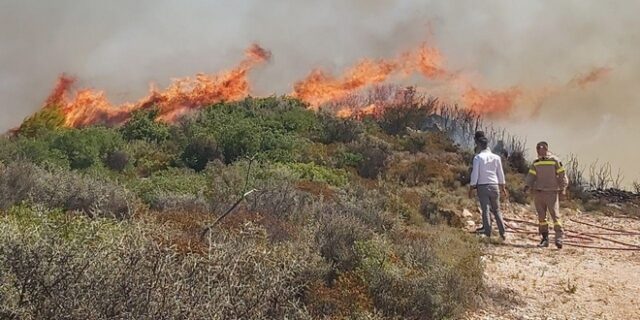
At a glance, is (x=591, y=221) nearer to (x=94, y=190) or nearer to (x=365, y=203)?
(x=365, y=203)

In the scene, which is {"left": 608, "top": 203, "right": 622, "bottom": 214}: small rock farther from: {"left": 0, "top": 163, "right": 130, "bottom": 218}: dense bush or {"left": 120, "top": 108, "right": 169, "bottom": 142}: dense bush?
{"left": 0, "top": 163, "right": 130, "bottom": 218}: dense bush

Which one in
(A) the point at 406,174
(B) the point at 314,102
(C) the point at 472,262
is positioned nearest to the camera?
(C) the point at 472,262

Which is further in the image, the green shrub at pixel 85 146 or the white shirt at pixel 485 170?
the green shrub at pixel 85 146

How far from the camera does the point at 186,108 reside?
2659 cm

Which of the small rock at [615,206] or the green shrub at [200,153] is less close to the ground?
the green shrub at [200,153]

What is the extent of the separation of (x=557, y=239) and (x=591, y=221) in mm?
6181

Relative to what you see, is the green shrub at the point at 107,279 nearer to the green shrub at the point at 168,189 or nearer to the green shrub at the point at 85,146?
the green shrub at the point at 168,189

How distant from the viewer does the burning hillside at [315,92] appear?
25.9m

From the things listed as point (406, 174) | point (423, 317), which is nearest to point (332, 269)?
point (423, 317)

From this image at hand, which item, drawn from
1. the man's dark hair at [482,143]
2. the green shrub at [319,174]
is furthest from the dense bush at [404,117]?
the man's dark hair at [482,143]

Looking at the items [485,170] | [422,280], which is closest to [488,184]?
[485,170]

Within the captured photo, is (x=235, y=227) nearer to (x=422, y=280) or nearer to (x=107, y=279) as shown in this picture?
(x=422, y=280)

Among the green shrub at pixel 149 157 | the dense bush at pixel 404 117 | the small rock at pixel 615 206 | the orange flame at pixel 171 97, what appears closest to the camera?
the green shrub at pixel 149 157

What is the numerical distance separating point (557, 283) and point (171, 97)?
2104cm
